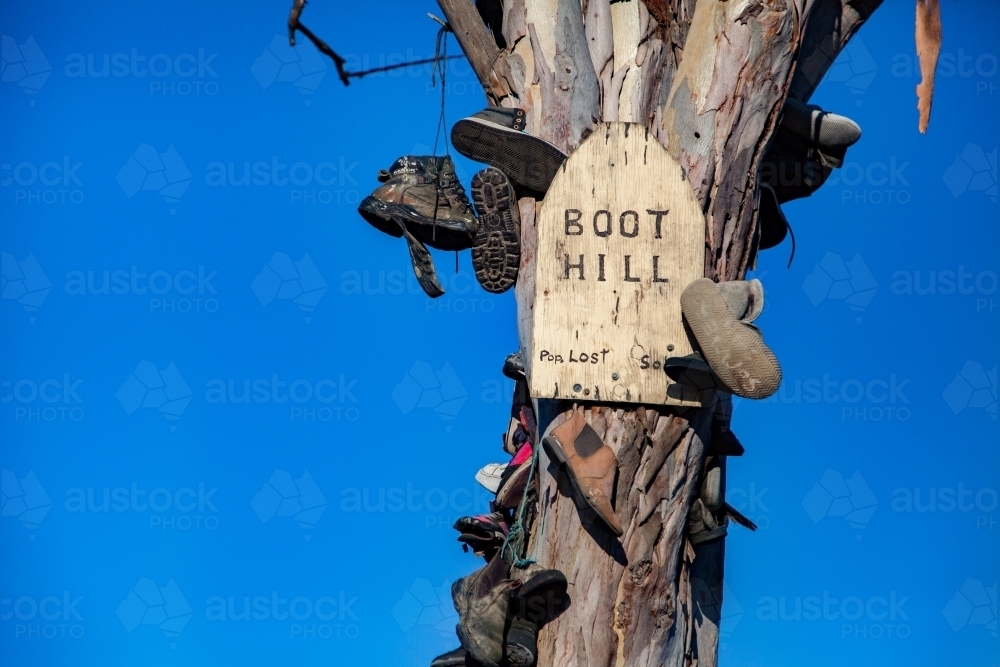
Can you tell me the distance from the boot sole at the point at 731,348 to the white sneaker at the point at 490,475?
180 centimetres

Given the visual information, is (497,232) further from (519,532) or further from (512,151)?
(519,532)

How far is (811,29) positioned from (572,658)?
7.58 ft

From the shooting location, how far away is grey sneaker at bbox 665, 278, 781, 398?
3590 millimetres

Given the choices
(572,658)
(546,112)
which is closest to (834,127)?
(546,112)

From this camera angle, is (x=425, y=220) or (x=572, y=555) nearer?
(x=572, y=555)

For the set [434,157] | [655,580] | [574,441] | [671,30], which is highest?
[671,30]

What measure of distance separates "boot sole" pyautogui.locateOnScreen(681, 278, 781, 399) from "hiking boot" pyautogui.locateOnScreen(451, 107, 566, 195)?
0.64 metres

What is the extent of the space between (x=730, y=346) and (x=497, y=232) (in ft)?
2.95

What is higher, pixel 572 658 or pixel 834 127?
pixel 834 127

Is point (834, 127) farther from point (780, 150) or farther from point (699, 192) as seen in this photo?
point (699, 192)

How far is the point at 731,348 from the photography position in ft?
11.8

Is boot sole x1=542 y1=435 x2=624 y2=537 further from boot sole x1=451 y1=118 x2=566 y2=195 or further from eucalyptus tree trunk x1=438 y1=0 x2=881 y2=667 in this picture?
boot sole x1=451 y1=118 x2=566 y2=195

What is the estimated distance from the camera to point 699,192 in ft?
12.9

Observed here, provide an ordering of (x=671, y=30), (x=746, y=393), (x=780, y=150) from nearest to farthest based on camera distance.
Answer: (x=746, y=393) < (x=671, y=30) < (x=780, y=150)
